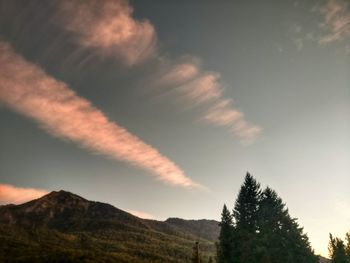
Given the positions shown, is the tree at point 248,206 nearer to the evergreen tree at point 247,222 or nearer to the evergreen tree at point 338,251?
the evergreen tree at point 247,222

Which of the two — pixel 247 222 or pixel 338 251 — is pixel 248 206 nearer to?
pixel 247 222

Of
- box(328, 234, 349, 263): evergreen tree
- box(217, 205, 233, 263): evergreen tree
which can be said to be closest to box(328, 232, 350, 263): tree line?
box(328, 234, 349, 263): evergreen tree

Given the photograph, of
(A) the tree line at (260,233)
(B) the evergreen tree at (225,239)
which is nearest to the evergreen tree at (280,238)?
(A) the tree line at (260,233)

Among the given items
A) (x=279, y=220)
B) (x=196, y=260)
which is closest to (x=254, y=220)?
(x=279, y=220)

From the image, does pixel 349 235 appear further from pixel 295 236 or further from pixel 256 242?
pixel 256 242

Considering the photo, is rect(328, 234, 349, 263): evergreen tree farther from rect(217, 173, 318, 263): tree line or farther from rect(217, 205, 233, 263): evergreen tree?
A: rect(217, 205, 233, 263): evergreen tree

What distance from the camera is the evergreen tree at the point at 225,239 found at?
5466 cm

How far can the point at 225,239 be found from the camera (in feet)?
183

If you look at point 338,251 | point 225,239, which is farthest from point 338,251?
point 225,239

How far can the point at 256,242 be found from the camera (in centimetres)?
5188

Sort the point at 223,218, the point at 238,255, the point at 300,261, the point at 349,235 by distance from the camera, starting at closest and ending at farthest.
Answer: the point at 300,261 → the point at 238,255 → the point at 223,218 → the point at 349,235

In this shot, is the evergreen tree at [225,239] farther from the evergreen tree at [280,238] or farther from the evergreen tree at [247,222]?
the evergreen tree at [280,238]

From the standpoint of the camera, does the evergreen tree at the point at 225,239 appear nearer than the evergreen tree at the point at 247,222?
No

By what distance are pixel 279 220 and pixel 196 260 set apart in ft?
81.5
